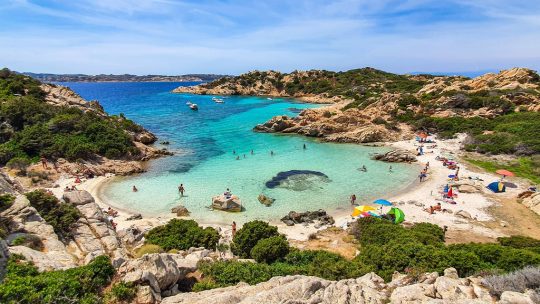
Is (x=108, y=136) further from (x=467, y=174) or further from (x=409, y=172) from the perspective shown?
(x=467, y=174)

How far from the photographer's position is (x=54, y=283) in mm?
8078

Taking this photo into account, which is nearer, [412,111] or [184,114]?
[412,111]

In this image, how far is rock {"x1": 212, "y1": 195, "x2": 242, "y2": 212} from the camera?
23812mm

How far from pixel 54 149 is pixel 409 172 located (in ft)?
122

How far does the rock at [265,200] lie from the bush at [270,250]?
31.7 feet

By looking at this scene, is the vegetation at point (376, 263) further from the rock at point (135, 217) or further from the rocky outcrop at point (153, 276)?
the rock at point (135, 217)

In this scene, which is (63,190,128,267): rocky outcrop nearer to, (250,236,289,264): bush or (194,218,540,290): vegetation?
(194,218,540,290): vegetation

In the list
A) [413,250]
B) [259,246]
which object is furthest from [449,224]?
[259,246]

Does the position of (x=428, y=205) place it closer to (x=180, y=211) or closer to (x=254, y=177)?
(x=254, y=177)

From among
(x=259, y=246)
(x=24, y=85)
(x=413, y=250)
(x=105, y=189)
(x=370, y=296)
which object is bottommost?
(x=105, y=189)

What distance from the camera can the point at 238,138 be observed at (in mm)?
49625

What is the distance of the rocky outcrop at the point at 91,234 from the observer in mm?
13430

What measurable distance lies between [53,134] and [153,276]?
32.6 metres

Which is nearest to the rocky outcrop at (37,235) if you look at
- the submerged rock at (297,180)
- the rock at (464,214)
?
the submerged rock at (297,180)
